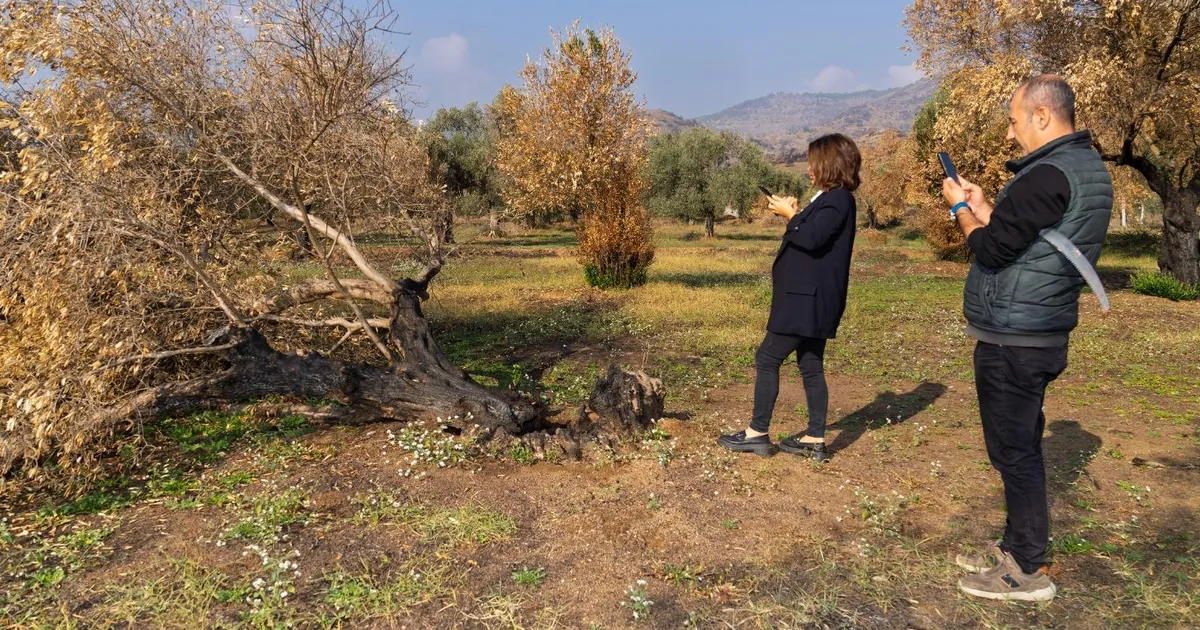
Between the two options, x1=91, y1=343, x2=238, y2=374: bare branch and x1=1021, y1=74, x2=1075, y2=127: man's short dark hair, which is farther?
x1=91, y1=343, x2=238, y2=374: bare branch

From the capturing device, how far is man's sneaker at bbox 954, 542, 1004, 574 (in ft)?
12.1

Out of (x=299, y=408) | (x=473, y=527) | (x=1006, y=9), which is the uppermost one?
(x=1006, y=9)

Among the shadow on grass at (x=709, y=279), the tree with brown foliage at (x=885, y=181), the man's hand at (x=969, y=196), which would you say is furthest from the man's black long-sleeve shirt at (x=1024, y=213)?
the tree with brown foliage at (x=885, y=181)

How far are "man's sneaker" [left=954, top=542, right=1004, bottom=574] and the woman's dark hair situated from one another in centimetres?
250

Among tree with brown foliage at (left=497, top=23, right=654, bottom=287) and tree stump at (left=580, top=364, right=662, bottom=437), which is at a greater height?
tree with brown foliage at (left=497, top=23, right=654, bottom=287)

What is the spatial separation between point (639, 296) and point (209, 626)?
1261 cm

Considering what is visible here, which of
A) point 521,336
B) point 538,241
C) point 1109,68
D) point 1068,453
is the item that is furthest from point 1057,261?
point 538,241

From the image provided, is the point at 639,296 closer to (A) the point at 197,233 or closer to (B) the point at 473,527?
(A) the point at 197,233

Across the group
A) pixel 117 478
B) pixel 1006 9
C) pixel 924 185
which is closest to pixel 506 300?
pixel 117 478

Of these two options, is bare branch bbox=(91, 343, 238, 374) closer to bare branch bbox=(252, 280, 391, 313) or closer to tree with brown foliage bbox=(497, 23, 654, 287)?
bare branch bbox=(252, 280, 391, 313)

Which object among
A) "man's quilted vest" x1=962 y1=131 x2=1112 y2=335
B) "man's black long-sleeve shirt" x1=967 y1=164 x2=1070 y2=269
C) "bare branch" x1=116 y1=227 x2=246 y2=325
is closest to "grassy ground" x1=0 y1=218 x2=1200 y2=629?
"bare branch" x1=116 y1=227 x2=246 y2=325

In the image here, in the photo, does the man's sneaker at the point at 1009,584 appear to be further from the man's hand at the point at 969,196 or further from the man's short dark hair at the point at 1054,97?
the man's short dark hair at the point at 1054,97

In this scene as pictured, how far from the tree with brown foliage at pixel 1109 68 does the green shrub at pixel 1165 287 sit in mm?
436

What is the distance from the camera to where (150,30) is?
555 centimetres
